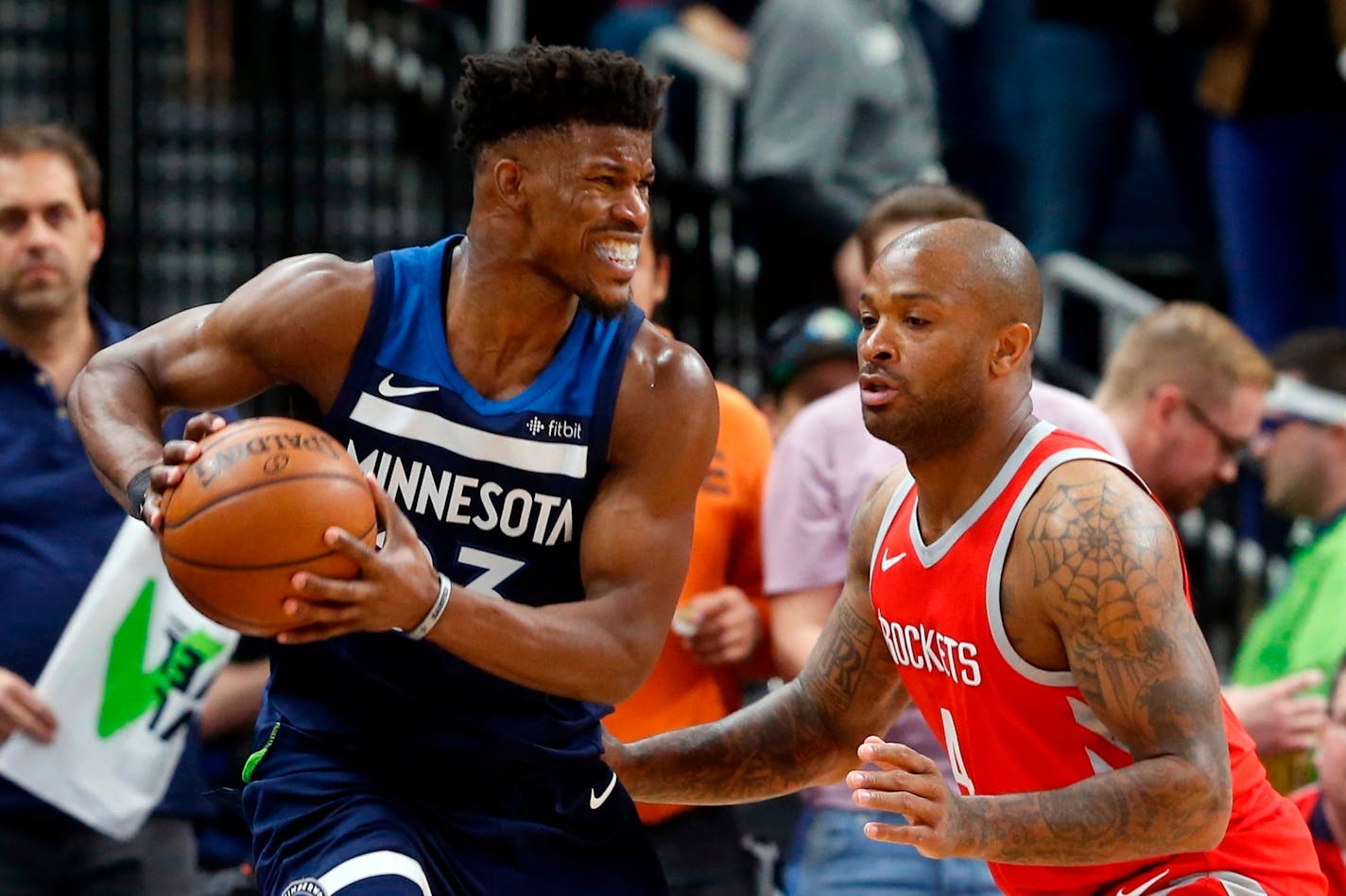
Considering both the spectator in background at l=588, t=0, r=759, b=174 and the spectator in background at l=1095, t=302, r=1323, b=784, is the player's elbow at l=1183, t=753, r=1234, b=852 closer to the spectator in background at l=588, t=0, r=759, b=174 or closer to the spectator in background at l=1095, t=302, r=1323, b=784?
the spectator in background at l=1095, t=302, r=1323, b=784

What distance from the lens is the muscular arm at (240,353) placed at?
3625 mm

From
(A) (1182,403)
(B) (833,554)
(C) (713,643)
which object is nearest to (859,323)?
(A) (1182,403)

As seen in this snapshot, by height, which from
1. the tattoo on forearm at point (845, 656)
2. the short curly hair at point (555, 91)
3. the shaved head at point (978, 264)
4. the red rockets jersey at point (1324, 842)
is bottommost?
the red rockets jersey at point (1324, 842)

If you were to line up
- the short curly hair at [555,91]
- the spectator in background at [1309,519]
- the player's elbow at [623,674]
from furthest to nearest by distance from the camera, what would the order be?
the spectator in background at [1309,519] → the short curly hair at [555,91] → the player's elbow at [623,674]

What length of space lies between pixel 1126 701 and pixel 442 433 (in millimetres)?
1309

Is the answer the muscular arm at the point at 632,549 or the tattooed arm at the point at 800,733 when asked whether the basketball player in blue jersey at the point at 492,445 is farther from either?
the tattooed arm at the point at 800,733

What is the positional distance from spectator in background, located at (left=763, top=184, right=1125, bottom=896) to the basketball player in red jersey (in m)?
0.95

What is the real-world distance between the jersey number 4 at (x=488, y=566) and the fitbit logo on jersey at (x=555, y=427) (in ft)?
0.78

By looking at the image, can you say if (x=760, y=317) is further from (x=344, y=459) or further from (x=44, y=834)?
(x=344, y=459)

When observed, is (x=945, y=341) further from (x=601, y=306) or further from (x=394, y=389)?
(x=394, y=389)

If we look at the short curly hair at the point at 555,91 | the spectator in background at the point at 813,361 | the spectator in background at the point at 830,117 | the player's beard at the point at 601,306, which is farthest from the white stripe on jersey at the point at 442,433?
the spectator in background at the point at 830,117

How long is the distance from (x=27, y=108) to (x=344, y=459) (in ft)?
17.9

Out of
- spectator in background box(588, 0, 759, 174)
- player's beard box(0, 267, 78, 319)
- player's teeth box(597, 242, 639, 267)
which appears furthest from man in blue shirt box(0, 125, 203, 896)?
spectator in background box(588, 0, 759, 174)

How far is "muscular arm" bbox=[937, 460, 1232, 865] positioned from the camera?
316 centimetres
